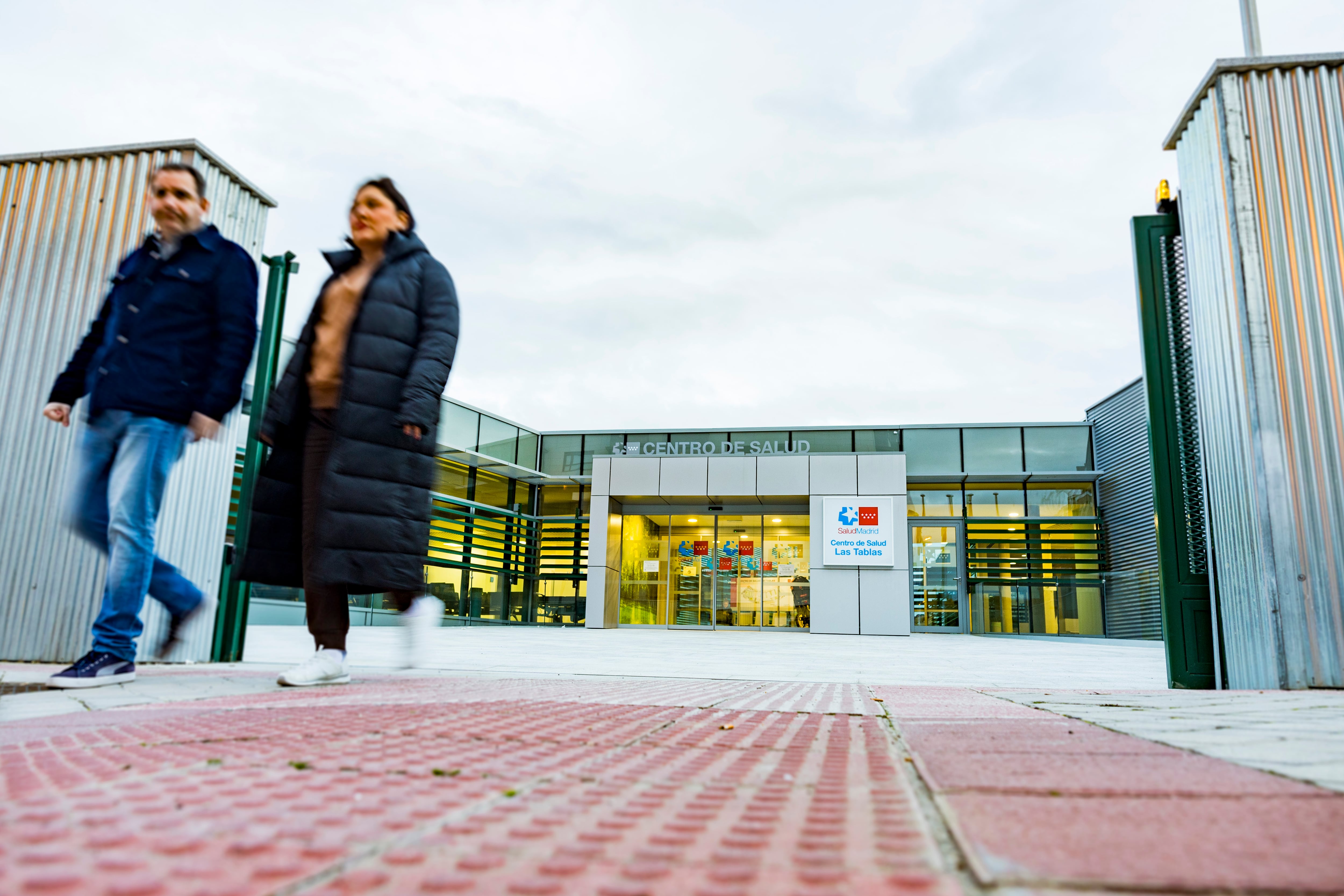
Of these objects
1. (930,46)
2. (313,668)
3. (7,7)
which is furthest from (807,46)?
(313,668)

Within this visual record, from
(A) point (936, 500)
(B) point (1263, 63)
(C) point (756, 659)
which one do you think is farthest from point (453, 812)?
(A) point (936, 500)

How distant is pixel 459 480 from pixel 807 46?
11790 mm

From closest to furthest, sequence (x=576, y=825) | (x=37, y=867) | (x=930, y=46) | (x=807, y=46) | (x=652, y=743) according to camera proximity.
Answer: (x=37, y=867), (x=576, y=825), (x=652, y=743), (x=930, y=46), (x=807, y=46)

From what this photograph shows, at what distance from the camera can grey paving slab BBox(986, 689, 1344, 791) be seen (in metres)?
1.44

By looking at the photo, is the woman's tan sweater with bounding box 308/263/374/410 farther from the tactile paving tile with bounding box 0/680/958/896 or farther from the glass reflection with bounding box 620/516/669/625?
the glass reflection with bounding box 620/516/669/625

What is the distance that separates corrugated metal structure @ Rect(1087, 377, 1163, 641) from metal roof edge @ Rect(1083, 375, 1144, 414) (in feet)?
0.07

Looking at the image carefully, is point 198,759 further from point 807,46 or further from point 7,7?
point 807,46

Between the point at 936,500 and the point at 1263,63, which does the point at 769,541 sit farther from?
the point at 1263,63

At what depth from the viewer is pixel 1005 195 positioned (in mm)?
18125

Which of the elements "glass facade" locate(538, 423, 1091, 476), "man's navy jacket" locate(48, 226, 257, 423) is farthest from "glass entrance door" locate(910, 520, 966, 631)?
"man's navy jacket" locate(48, 226, 257, 423)

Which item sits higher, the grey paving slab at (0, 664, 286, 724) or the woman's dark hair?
the woman's dark hair

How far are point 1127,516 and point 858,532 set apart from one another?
6.77m

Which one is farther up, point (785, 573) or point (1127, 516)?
point (1127, 516)

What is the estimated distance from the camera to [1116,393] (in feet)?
62.3
